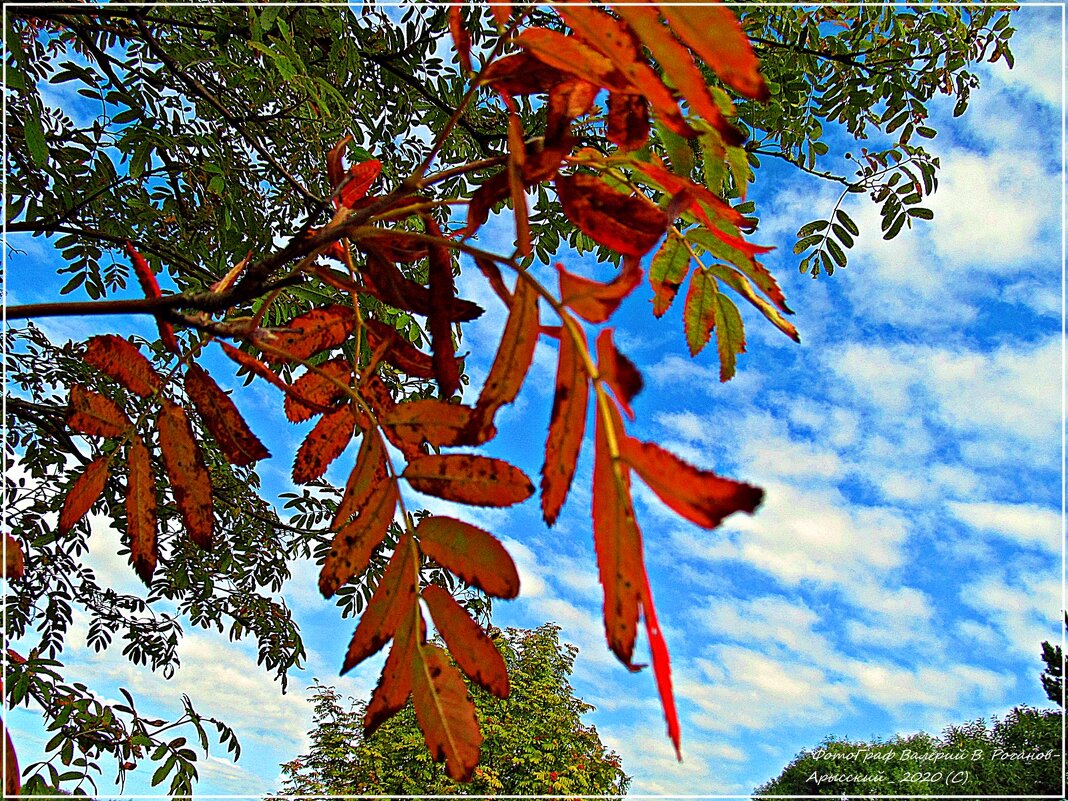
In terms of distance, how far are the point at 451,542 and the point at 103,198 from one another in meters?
2.33

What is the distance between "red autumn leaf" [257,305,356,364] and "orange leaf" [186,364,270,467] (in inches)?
1.9

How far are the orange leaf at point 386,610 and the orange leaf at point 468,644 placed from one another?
0.02 metres

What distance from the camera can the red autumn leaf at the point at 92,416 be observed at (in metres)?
0.56

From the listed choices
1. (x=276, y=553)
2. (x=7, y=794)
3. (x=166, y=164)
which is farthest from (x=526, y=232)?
(x=276, y=553)

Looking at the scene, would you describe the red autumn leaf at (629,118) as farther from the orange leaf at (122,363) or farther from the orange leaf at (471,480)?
the orange leaf at (122,363)

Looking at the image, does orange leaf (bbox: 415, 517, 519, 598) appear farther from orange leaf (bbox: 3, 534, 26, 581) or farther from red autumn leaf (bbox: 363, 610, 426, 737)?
orange leaf (bbox: 3, 534, 26, 581)

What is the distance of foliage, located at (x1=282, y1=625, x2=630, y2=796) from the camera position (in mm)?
7285

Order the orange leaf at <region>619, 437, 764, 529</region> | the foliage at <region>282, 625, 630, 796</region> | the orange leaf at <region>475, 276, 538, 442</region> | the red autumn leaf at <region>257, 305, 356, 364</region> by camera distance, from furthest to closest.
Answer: the foliage at <region>282, 625, 630, 796</region>, the red autumn leaf at <region>257, 305, 356, 364</region>, the orange leaf at <region>475, 276, 538, 442</region>, the orange leaf at <region>619, 437, 764, 529</region>

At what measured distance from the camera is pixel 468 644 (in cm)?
45

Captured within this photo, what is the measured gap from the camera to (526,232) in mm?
382

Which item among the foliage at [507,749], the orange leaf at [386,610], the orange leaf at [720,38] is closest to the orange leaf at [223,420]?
the orange leaf at [386,610]

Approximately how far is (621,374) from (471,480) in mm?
194

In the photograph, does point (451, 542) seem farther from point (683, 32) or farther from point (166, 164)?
point (166, 164)

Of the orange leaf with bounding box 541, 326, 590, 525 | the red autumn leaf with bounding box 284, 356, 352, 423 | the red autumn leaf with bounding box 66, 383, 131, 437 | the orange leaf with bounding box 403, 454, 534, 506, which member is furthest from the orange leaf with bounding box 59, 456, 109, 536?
the orange leaf with bounding box 541, 326, 590, 525
